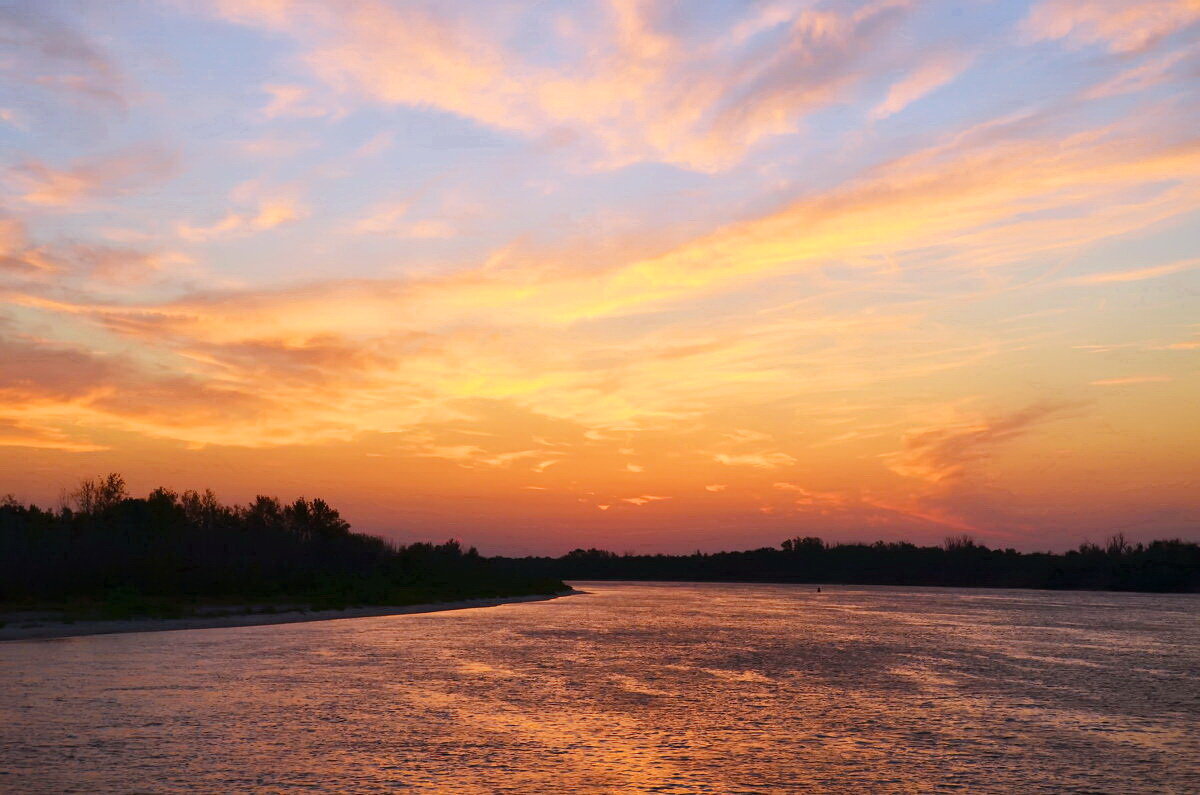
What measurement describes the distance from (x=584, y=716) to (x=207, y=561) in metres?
84.7

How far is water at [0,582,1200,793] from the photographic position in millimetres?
21562

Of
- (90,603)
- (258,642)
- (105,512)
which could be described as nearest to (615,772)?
(258,642)

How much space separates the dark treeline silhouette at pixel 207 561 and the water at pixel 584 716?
27.6 metres

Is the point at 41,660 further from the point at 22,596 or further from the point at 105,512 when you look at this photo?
the point at 105,512

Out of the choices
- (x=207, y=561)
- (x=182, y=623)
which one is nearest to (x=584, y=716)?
(x=182, y=623)

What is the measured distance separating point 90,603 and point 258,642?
2522 centimetres

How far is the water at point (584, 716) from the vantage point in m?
21.6

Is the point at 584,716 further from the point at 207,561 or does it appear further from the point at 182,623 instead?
the point at 207,561

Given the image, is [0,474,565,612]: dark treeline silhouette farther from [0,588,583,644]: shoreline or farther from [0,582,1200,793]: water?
[0,582,1200,793]: water

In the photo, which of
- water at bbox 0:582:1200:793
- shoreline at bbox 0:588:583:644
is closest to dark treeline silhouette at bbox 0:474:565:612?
shoreline at bbox 0:588:583:644

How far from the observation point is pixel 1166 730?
29547 mm

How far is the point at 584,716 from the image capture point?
97.6 ft

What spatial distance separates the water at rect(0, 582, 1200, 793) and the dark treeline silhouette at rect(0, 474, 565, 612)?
2760cm

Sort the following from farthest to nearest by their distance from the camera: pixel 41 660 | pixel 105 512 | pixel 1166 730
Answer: pixel 105 512
pixel 41 660
pixel 1166 730
